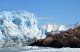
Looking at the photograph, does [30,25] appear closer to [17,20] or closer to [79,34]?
[17,20]

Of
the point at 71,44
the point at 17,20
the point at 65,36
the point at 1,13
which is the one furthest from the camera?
the point at 1,13

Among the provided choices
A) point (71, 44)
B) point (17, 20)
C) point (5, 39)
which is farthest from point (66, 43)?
point (5, 39)

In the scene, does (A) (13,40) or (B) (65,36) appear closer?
(B) (65,36)

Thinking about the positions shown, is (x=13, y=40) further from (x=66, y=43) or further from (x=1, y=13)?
(x=66, y=43)

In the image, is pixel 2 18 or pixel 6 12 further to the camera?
pixel 6 12

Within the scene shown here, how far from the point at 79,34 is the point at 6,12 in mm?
106829

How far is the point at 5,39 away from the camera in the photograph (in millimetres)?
168625

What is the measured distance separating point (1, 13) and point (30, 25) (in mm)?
18344

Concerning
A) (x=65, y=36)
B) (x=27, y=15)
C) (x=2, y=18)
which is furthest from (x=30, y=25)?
(x=65, y=36)

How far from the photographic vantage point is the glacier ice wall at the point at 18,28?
160 meters

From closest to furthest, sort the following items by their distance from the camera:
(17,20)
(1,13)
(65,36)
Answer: (65,36)
(17,20)
(1,13)

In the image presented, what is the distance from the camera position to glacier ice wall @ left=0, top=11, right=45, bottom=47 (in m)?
160

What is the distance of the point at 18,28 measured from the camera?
165 meters

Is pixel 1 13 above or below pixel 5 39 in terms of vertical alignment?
above
